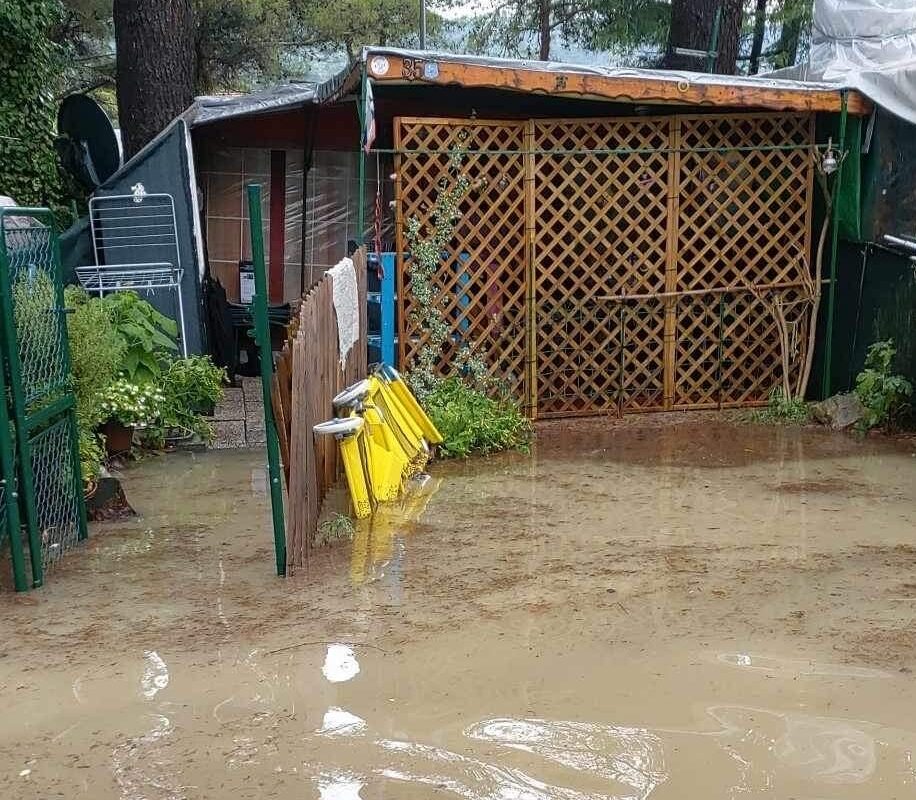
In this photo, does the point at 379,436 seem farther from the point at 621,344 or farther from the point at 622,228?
the point at 622,228

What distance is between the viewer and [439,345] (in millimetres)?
7789

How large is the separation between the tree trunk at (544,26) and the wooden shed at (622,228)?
9.30 m

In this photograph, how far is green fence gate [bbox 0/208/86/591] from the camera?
4.51 meters

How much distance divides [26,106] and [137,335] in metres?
4.29

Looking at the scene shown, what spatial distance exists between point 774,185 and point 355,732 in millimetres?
6307

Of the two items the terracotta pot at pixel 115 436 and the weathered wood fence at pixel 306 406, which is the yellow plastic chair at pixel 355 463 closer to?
the weathered wood fence at pixel 306 406

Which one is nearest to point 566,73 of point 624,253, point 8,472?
point 624,253

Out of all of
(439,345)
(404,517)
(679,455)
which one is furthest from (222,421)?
(679,455)

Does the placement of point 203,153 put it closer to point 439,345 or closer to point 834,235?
point 439,345

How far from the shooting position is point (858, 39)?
877cm

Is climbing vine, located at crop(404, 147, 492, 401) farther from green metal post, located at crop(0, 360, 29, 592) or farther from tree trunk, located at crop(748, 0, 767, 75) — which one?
tree trunk, located at crop(748, 0, 767, 75)

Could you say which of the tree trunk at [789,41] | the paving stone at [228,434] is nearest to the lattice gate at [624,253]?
the paving stone at [228,434]

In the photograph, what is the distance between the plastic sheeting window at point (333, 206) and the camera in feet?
33.0

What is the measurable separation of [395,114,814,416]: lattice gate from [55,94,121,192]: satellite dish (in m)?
3.17
